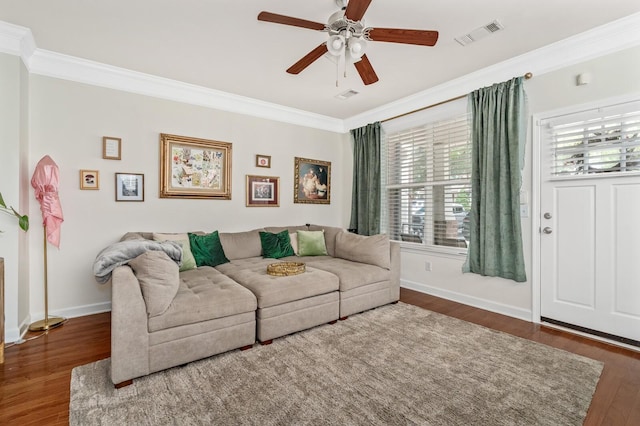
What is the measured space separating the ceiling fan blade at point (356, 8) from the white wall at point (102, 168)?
2.61 metres

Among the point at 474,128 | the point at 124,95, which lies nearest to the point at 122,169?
the point at 124,95

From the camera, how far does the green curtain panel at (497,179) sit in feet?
10.2

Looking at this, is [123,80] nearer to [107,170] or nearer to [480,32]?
[107,170]

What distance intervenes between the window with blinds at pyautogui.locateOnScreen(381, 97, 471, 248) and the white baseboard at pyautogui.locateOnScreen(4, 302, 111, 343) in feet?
12.4

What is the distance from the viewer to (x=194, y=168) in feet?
12.7

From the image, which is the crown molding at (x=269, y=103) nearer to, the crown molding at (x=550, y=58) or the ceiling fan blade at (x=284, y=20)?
the crown molding at (x=550, y=58)

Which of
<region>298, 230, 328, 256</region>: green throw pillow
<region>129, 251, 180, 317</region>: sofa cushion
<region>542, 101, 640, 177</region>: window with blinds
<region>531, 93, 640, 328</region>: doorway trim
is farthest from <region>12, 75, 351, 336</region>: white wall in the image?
<region>542, 101, 640, 177</region>: window with blinds

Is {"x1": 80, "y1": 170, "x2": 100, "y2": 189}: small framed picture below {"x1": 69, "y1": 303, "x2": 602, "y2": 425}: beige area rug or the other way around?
the other way around

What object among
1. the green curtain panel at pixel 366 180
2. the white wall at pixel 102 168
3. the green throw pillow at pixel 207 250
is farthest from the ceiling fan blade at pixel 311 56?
the green curtain panel at pixel 366 180

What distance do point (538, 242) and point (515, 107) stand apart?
1402 millimetres

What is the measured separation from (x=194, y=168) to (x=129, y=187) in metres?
0.76

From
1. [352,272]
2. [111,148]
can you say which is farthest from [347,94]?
[111,148]

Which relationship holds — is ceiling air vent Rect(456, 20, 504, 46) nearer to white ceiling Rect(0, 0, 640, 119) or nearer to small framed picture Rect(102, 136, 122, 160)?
white ceiling Rect(0, 0, 640, 119)

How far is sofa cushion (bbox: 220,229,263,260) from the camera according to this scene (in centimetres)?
370
